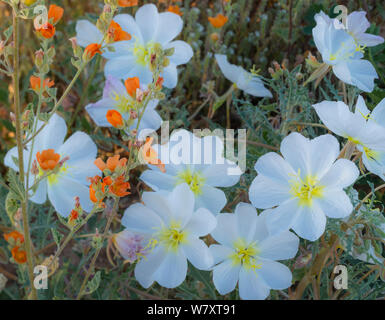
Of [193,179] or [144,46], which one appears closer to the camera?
[193,179]

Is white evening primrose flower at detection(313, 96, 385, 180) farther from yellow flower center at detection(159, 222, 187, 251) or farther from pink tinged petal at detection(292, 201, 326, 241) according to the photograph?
yellow flower center at detection(159, 222, 187, 251)

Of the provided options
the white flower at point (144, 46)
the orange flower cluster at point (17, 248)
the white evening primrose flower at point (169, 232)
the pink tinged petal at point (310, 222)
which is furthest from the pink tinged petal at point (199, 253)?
the white flower at point (144, 46)

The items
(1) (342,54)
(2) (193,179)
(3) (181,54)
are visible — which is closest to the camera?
(2) (193,179)

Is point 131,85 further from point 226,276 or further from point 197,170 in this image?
point 226,276

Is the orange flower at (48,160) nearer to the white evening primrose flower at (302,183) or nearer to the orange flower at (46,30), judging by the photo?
the orange flower at (46,30)

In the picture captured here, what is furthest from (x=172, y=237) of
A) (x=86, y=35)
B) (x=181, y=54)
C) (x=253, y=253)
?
(x=86, y=35)
